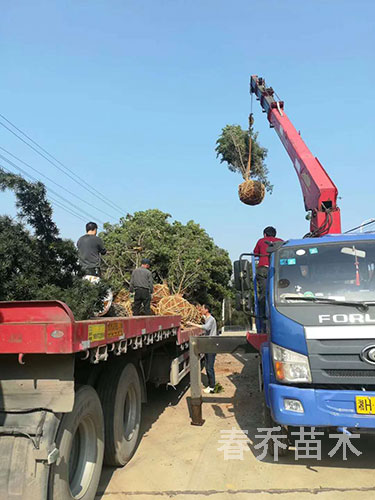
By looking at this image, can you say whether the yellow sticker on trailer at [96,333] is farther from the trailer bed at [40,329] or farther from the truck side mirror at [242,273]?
the truck side mirror at [242,273]

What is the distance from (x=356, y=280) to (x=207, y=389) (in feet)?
13.8

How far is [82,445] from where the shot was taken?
11.0ft

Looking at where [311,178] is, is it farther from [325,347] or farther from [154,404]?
[154,404]

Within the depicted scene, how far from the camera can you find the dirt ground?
3.71m

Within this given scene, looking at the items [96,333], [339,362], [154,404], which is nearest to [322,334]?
[339,362]

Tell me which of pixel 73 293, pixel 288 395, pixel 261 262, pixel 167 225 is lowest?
pixel 288 395

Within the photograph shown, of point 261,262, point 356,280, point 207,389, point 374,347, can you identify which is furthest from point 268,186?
point 374,347

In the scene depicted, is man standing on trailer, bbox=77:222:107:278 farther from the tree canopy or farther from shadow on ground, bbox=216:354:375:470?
the tree canopy

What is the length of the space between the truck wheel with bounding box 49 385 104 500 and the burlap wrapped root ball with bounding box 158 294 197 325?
4363 millimetres

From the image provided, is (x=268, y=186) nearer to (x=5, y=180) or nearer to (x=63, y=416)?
(x=5, y=180)

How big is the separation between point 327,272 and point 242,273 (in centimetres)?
105

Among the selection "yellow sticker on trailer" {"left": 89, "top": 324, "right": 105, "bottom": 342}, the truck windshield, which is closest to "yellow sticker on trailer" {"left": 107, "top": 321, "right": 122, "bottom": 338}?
"yellow sticker on trailer" {"left": 89, "top": 324, "right": 105, "bottom": 342}

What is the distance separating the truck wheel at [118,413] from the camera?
394cm

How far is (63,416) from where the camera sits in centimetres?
280
